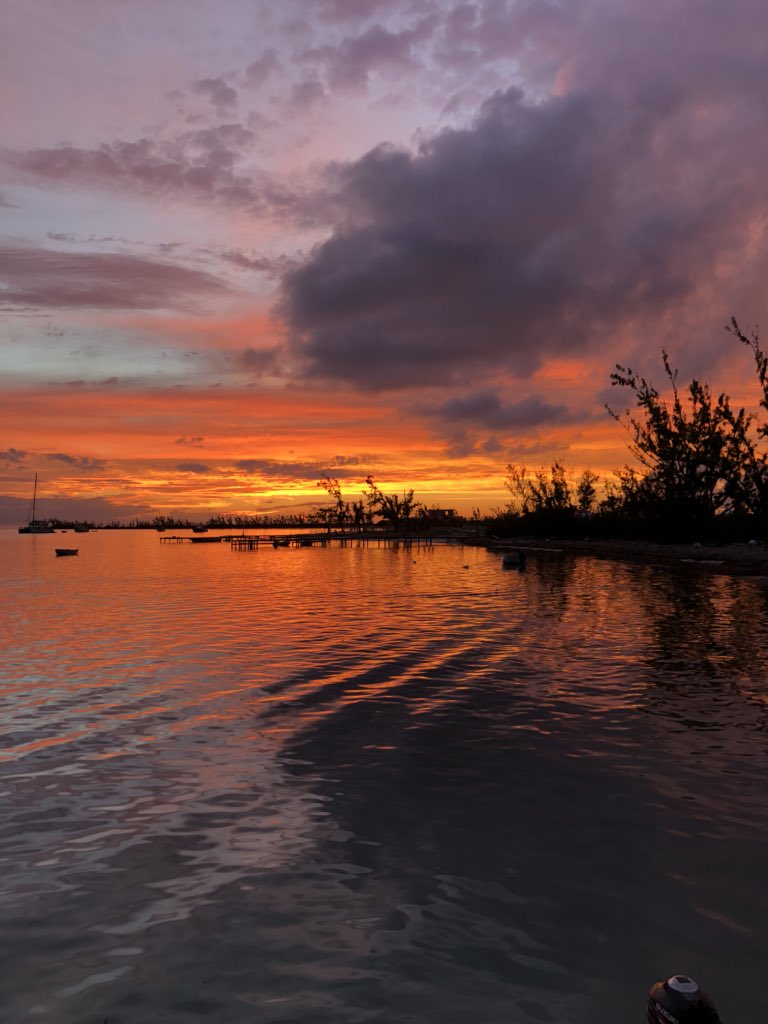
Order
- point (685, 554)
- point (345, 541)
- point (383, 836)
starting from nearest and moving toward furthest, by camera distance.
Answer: point (383, 836)
point (685, 554)
point (345, 541)

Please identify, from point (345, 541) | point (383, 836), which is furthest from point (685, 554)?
point (345, 541)

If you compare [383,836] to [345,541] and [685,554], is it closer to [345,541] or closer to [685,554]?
[685,554]

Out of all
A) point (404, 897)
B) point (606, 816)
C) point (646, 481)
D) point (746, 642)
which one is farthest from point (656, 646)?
point (646, 481)

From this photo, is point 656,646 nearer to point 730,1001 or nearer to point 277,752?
point 277,752

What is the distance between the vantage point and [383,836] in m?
8.25

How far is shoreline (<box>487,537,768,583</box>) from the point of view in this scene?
152 ft

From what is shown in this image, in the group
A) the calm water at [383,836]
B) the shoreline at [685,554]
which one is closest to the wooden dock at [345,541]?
the shoreline at [685,554]

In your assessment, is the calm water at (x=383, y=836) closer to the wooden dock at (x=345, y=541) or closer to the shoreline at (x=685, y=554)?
the shoreline at (x=685, y=554)

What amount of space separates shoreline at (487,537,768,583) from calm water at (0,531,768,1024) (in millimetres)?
29277

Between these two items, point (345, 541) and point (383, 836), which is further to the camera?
point (345, 541)

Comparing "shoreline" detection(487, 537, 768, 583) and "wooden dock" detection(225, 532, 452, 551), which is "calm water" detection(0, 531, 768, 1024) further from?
"wooden dock" detection(225, 532, 452, 551)

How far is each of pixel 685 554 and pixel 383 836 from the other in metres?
56.5

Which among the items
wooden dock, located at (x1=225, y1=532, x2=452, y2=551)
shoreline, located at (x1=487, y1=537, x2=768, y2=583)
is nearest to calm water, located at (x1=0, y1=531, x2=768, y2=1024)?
shoreline, located at (x1=487, y1=537, x2=768, y2=583)

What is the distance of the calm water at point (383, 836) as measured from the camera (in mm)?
5559
